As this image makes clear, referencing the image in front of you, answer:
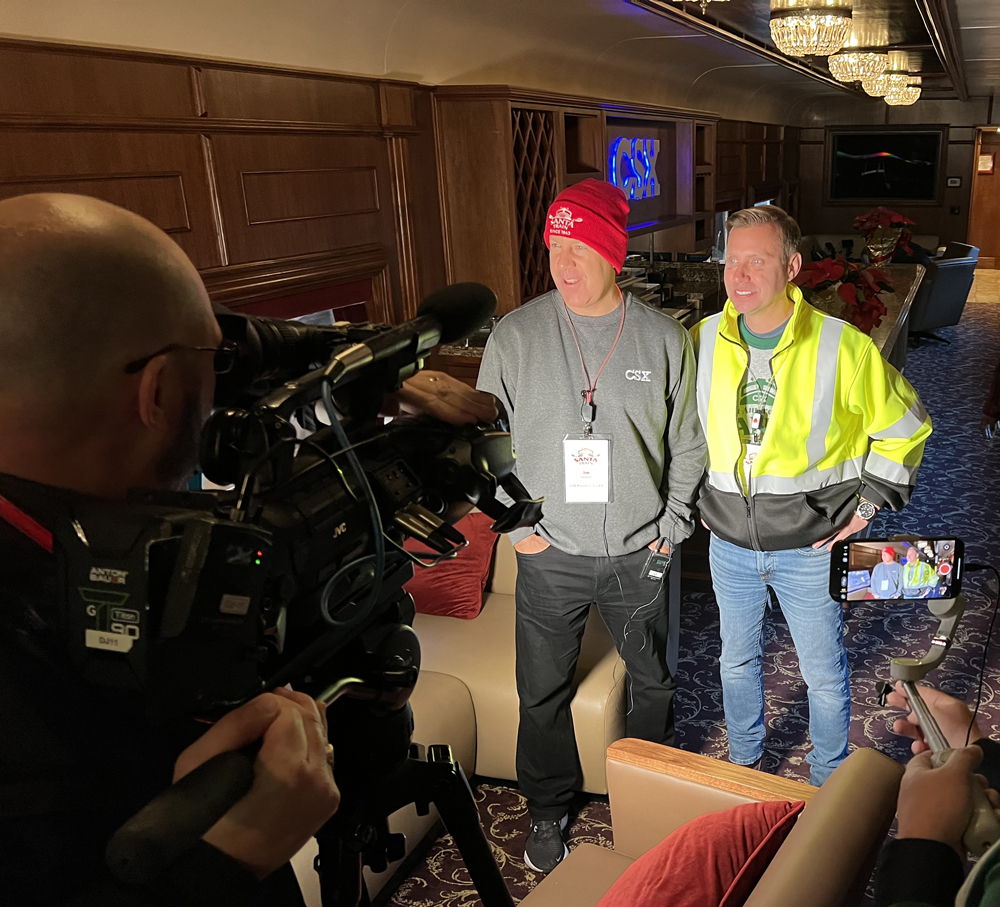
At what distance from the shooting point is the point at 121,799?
0.62 metres

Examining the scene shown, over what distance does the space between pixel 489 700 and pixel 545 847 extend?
420mm

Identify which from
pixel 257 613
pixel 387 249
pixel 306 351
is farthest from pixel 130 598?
pixel 387 249

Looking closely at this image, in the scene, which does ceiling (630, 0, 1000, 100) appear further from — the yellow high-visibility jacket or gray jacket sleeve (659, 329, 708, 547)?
gray jacket sleeve (659, 329, 708, 547)

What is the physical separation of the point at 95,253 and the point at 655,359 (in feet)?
5.27

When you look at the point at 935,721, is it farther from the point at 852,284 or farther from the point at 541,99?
the point at 541,99

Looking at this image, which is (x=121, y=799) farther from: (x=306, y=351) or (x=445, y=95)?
(x=445, y=95)

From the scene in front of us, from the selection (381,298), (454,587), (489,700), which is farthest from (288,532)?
(381,298)

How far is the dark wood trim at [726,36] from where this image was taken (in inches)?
Result: 161

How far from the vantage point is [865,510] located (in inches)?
87.7

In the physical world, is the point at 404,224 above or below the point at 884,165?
below

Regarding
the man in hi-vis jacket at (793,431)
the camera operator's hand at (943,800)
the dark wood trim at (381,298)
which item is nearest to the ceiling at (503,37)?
the dark wood trim at (381,298)

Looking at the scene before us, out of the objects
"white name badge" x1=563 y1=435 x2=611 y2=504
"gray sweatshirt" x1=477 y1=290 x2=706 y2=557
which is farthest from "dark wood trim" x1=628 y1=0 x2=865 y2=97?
"white name badge" x1=563 y1=435 x2=611 y2=504

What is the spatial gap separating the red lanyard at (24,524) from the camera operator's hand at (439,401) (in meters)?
0.35

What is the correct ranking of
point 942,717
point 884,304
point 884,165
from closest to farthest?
point 942,717 < point 884,304 < point 884,165
